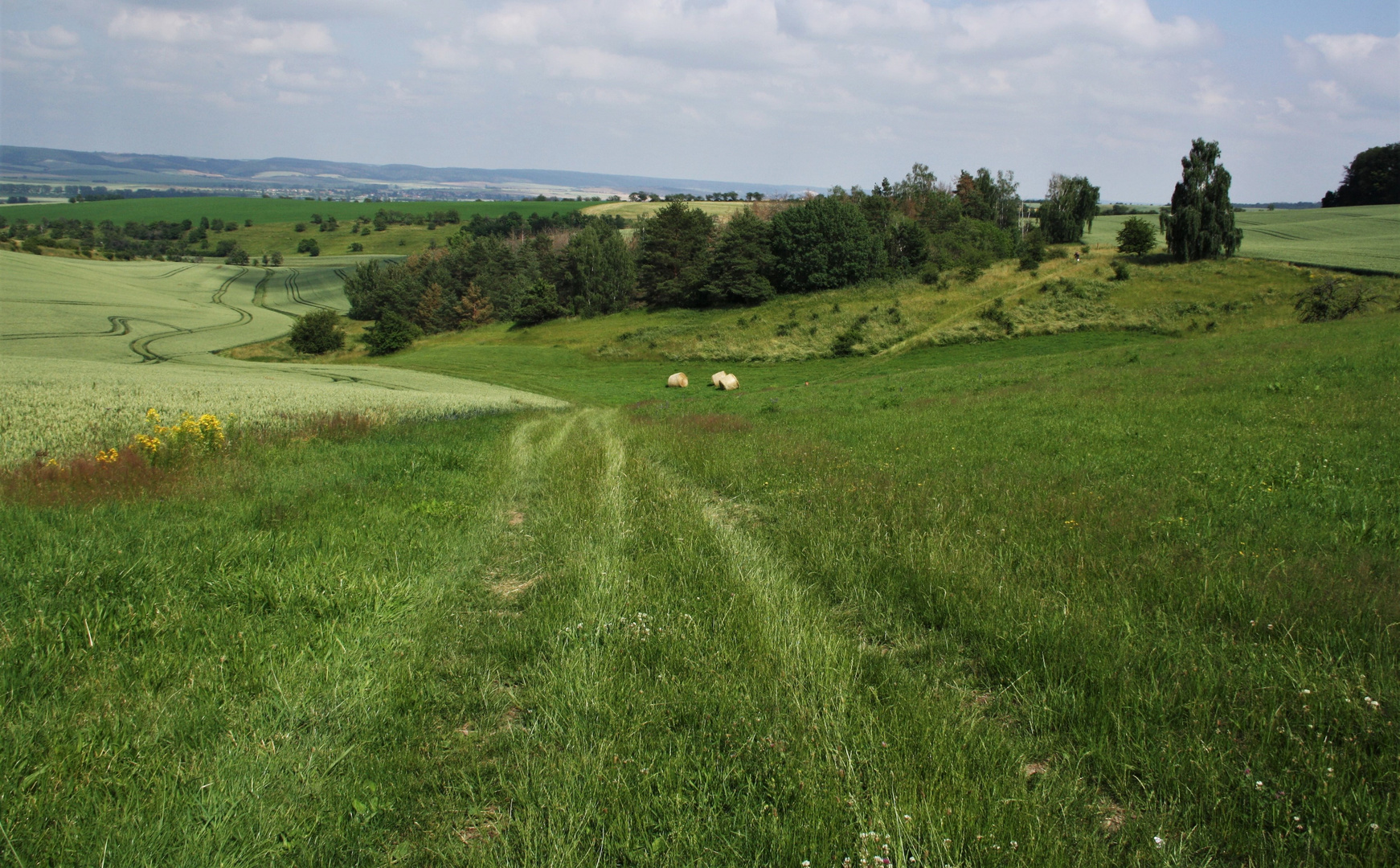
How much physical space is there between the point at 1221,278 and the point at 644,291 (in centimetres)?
5930

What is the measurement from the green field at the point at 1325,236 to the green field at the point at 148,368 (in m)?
54.3

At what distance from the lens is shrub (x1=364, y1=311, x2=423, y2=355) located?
64.8 metres

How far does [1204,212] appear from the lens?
51.7 m

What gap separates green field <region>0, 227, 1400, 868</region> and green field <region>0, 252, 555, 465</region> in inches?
211

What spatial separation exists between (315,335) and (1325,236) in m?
95.0

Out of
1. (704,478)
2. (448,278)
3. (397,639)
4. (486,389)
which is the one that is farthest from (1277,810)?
(448,278)

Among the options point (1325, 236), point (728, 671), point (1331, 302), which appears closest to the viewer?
point (728, 671)

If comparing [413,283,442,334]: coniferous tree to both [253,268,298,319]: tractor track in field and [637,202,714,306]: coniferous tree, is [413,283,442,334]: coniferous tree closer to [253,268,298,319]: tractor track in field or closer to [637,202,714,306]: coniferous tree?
[253,268,298,319]: tractor track in field

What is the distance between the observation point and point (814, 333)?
51562mm

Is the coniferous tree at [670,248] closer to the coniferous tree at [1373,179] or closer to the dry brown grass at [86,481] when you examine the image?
the dry brown grass at [86,481]

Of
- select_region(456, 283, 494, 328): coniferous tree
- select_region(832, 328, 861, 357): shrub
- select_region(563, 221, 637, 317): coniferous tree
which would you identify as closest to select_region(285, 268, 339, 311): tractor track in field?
select_region(456, 283, 494, 328): coniferous tree

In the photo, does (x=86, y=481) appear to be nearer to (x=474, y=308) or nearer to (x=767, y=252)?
(x=767, y=252)

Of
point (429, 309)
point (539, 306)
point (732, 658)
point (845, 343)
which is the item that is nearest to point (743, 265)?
point (539, 306)

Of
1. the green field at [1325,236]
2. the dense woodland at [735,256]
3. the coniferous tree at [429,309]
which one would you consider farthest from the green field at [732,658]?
the coniferous tree at [429,309]
